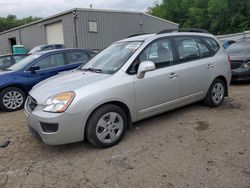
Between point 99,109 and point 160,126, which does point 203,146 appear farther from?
point 99,109

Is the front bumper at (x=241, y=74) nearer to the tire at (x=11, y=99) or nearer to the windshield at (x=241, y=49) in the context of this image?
the windshield at (x=241, y=49)

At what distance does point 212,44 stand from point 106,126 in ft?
10.3

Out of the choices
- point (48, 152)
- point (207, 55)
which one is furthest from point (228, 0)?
point (48, 152)

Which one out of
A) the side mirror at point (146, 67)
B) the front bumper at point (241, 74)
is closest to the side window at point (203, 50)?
the side mirror at point (146, 67)

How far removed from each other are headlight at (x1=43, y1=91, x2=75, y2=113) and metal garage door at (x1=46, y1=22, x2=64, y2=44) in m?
19.9

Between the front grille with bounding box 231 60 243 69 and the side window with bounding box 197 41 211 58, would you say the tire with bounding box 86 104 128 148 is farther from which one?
the front grille with bounding box 231 60 243 69

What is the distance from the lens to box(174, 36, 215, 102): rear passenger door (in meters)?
4.81

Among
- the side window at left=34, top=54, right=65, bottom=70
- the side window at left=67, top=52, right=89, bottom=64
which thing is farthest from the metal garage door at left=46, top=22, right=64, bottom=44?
the side window at left=34, top=54, right=65, bottom=70

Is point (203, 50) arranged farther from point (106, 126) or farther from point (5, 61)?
point (5, 61)

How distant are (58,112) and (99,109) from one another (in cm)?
59

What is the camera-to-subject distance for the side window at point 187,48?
4820 mm

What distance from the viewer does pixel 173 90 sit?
4.64 meters

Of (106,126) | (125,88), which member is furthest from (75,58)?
(106,126)

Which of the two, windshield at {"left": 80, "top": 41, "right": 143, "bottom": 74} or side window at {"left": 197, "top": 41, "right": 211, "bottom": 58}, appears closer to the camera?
windshield at {"left": 80, "top": 41, "right": 143, "bottom": 74}
